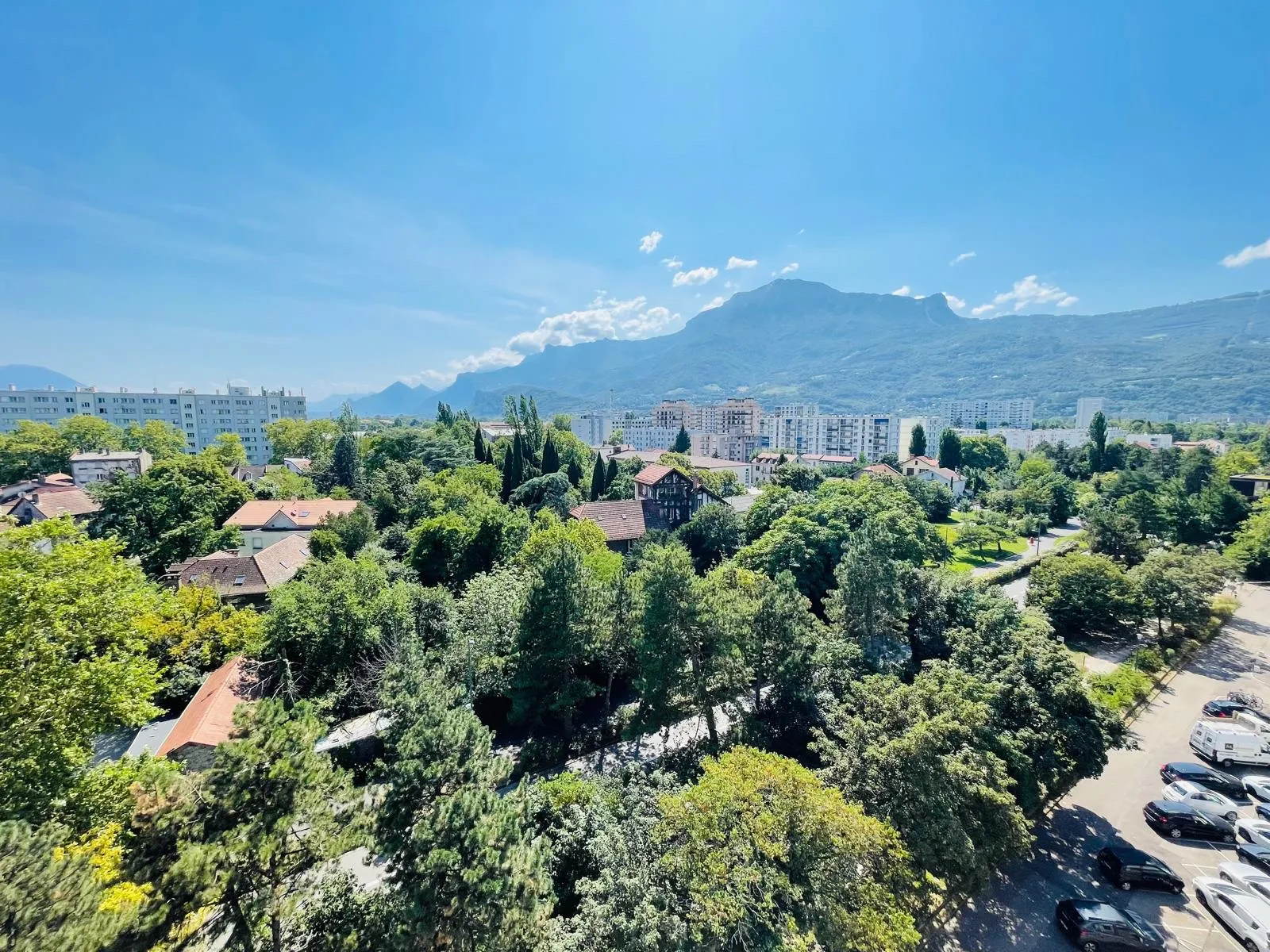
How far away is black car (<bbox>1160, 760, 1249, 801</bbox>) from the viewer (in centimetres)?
1764

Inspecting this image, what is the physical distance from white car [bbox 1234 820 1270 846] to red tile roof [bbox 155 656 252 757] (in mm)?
32322

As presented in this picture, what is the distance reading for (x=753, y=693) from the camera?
69.3ft

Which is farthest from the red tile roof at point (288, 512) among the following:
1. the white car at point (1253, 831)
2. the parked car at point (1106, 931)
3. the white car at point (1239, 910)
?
the white car at point (1253, 831)

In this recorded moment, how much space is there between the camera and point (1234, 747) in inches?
738

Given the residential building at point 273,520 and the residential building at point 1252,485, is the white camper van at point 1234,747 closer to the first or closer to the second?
the residential building at point 1252,485

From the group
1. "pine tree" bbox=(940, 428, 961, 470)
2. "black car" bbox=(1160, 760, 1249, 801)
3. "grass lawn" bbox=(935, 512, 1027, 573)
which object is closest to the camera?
"black car" bbox=(1160, 760, 1249, 801)

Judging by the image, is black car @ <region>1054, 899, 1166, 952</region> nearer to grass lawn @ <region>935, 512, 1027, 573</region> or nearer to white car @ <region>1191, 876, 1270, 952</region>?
white car @ <region>1191, 876, 1270, 952</region>

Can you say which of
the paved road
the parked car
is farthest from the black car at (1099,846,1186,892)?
the parked car

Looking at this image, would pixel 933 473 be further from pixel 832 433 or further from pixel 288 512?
pixel 288 512

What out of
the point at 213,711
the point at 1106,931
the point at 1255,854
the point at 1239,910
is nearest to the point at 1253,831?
the point at 1255,854

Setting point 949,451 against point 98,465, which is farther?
point 949,451

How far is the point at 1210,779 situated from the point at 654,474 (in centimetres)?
3980

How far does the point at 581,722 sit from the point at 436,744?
12.7 metres

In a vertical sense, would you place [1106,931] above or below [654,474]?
below
